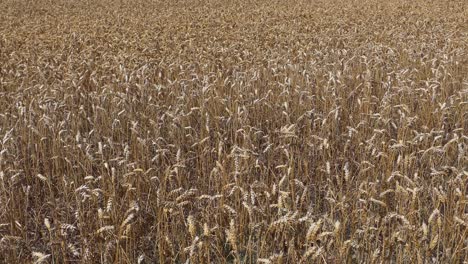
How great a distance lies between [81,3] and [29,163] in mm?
15689

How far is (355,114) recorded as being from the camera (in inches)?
187

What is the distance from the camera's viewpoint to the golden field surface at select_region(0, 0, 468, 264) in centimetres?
261

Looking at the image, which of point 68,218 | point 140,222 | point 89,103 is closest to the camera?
point 140,222

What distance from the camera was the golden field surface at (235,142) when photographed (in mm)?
2613

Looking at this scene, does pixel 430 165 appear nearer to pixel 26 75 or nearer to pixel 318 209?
pixel 318 209

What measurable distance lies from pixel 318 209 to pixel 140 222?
1.28m

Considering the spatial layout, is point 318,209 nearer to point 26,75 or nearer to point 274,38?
point 26,75

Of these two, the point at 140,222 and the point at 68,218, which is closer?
the point at 140,222

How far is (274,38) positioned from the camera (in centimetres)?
930

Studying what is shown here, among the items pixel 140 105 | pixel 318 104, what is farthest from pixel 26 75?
pixel 318 104

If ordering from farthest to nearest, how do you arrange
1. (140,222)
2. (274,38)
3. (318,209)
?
1. (274,38)
2. (318,209)
3. (140,222)

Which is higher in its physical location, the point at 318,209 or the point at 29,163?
the point at 29,163

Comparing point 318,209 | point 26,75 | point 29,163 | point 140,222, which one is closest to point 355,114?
point 318,209

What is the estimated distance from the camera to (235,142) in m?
3.73
